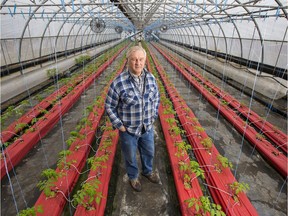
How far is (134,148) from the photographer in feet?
7.99

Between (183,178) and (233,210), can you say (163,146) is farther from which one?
(233,210)

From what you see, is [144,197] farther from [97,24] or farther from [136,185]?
[97,24]

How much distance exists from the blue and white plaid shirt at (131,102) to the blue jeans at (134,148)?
103 mm

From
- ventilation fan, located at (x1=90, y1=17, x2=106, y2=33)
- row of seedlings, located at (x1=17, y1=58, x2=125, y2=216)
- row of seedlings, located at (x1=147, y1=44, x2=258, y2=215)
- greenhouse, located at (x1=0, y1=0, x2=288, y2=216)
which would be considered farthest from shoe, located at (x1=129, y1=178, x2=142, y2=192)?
ventilation fan, located at (x1=90, y1=17, x2=106, y2=33)

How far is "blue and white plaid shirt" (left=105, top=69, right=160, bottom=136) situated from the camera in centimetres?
216

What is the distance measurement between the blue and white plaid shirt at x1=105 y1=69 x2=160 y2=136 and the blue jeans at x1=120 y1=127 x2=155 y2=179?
10 cm

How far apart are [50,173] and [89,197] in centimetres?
57

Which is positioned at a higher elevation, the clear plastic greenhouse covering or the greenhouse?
the clear plastic greenhouse covering

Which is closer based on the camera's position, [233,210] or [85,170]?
[233,210]

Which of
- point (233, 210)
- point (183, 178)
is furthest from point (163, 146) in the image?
point (233, 210)

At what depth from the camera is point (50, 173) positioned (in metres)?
2.51

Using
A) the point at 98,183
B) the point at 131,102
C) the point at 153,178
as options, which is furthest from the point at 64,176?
the point at 131,102

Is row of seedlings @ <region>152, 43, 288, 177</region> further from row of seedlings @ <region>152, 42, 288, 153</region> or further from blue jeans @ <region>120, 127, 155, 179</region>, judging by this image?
blue jeans @ <region>120, 127, 155, 179</region>

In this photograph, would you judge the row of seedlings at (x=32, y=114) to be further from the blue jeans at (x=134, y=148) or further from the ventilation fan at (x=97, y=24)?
the blue jeans at (x=134, y=148)
